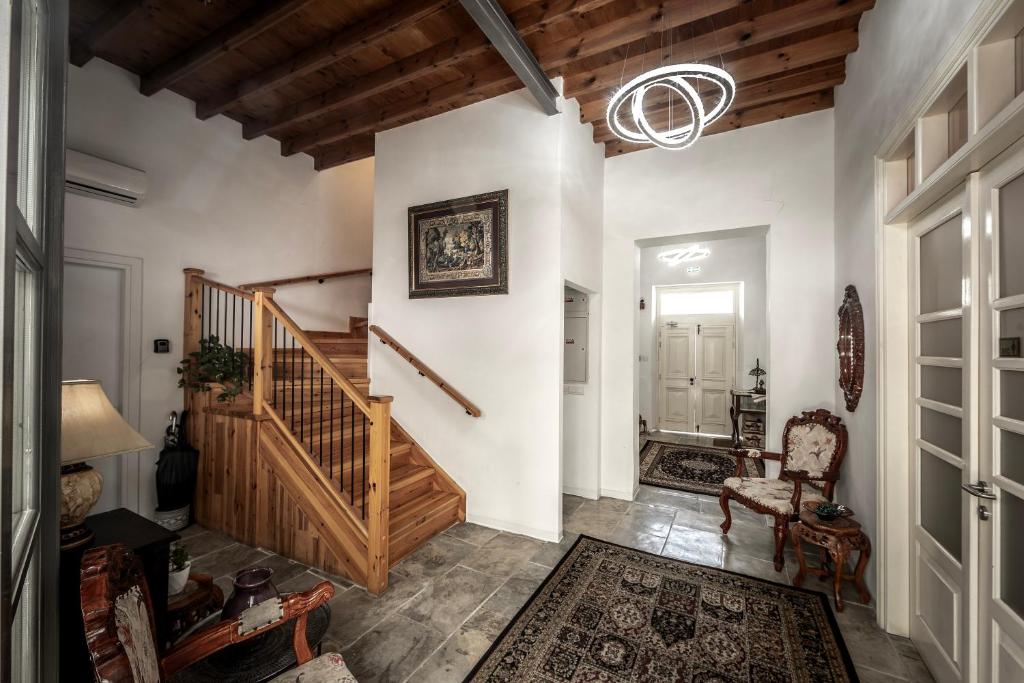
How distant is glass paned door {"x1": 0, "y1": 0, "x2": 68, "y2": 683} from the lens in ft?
2.11

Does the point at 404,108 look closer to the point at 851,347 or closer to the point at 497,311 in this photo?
the point at 497,311

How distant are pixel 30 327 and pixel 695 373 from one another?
7683 mm

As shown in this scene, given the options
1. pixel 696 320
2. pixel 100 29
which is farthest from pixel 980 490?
pixel 696 320

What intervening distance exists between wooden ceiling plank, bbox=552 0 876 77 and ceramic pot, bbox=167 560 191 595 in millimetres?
4190

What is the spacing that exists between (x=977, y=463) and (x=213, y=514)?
4773 mm

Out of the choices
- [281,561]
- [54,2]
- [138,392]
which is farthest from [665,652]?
[138,392]

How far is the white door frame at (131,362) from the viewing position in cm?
349

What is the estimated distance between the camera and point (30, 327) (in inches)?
38.6

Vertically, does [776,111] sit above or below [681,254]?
above

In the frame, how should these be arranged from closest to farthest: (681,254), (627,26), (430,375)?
(627,26), (430,375), (681,254)

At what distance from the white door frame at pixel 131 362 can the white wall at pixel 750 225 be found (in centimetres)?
424

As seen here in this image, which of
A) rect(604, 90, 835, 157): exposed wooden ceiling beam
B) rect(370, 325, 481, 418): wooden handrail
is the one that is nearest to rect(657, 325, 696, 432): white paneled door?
rect(604, 90, 835, 157): exposed wooden ceiling beam

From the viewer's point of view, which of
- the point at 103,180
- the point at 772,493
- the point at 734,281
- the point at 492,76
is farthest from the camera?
the point at 734,281

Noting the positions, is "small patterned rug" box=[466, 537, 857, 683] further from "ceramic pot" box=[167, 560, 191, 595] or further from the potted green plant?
the potted green plant
